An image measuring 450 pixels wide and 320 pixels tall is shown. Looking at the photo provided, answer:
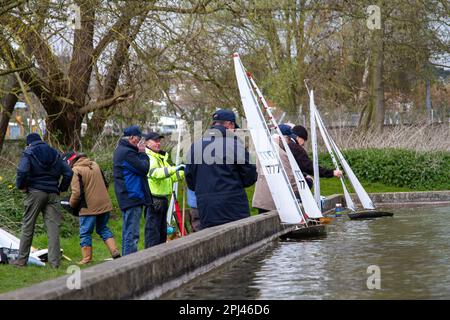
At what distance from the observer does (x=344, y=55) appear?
4284 centimetres

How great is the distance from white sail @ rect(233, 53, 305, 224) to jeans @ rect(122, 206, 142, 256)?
209 centimetres

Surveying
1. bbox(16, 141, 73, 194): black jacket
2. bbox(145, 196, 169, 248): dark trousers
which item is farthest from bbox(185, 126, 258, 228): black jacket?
bbox(16, 141, 73, 194): black jacket

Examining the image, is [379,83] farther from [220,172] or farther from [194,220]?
[220,172]

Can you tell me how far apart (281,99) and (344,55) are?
6287 millimetres

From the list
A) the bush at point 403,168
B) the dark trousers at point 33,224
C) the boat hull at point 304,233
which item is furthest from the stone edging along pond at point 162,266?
the bush at point 403,168

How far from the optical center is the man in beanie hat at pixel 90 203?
13461mm

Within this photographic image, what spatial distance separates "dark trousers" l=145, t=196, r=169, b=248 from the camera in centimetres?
1298

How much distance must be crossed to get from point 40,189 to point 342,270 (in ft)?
14.3

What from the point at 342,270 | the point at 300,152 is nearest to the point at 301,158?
the point at 300,152

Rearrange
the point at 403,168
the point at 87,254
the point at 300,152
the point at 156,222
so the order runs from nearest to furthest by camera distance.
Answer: the point at 156,222 → the point at 87,254 → the point at 300,152 → the point at 403,168

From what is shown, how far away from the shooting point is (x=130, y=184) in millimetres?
12484

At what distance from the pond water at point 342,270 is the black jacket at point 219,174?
0.60 m

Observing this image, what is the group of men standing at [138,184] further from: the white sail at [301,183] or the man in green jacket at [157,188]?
the white sail at [301,183]

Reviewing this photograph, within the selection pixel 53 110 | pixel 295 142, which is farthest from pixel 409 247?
pixel 53 110
